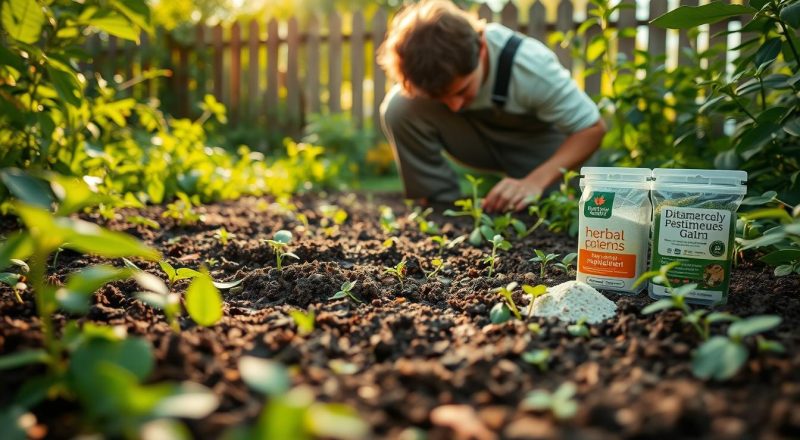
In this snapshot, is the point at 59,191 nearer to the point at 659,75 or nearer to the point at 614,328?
the point at 614,328

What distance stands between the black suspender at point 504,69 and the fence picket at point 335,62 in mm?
3402

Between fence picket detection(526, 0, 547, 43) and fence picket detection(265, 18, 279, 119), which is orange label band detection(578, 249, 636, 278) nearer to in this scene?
fence picket detection(526, 0, 547, 43)

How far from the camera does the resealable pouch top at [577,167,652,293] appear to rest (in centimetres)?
157

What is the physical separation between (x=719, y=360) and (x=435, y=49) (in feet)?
6.78

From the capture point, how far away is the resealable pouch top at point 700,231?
56.6 inches

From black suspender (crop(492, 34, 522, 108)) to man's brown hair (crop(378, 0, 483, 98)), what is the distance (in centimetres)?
16

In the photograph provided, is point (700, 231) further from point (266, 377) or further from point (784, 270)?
point (266, 377)

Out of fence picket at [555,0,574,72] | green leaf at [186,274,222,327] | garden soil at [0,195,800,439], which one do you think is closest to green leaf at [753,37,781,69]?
garden soil at [0,195,800,439]

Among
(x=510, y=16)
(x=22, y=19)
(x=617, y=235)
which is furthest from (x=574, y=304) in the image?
(x=510, y=16)

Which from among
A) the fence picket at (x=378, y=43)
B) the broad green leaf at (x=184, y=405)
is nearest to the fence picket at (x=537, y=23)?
the fence picket at (x=378, y=43)

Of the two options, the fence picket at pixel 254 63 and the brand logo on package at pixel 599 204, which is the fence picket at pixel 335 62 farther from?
the brand logo on package at pixel 599 204

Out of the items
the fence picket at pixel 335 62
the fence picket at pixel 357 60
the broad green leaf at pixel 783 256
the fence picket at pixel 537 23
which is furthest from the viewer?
the fence picket at pixel 335 62

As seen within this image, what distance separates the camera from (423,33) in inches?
112

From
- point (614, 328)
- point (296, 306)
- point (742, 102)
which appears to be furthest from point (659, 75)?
point (296, 306)
